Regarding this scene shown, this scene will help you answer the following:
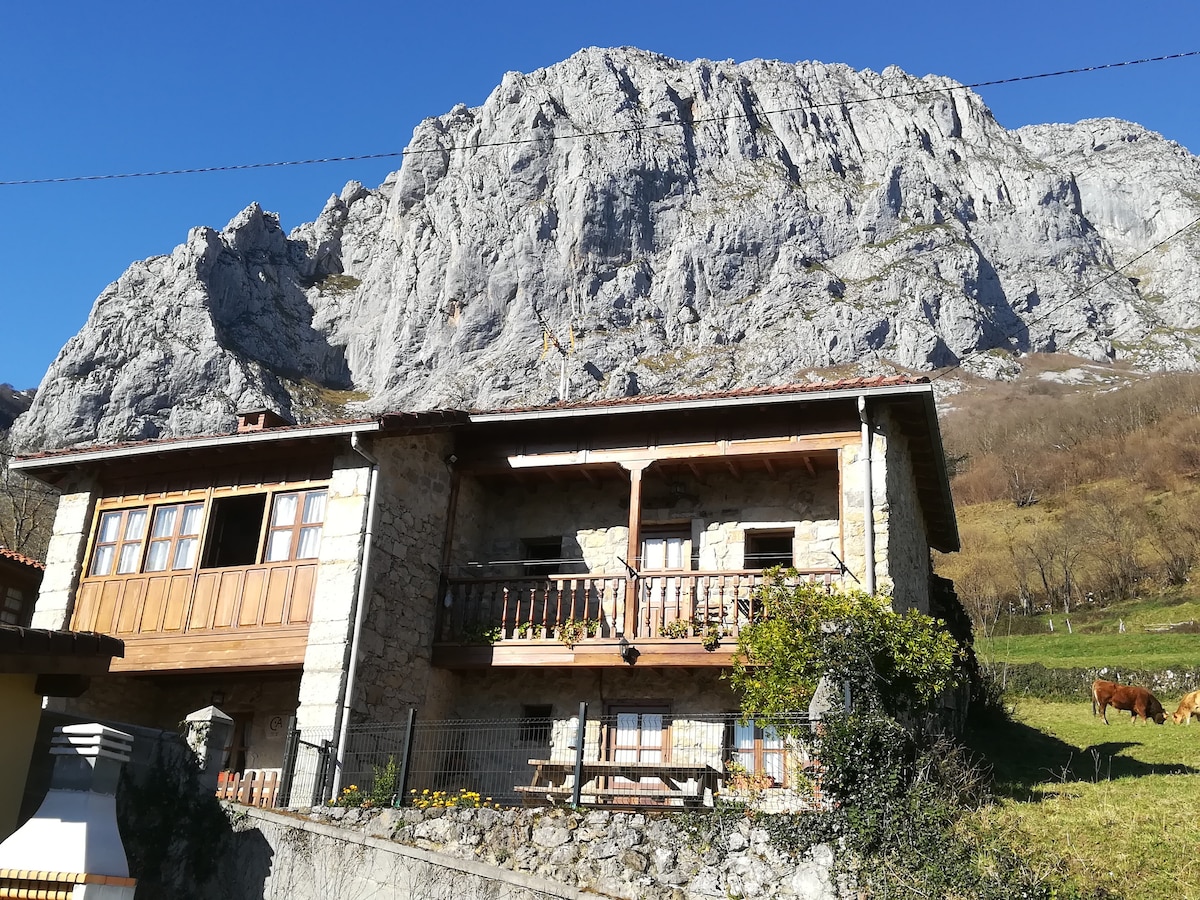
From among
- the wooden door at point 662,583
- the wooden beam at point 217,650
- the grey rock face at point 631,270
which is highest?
the grey rock face at point 631,270

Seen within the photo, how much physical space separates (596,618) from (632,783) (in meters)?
2.59

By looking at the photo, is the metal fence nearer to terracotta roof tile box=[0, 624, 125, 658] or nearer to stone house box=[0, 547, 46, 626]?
terracotta roof tile box=[0, 624, 125, 658]

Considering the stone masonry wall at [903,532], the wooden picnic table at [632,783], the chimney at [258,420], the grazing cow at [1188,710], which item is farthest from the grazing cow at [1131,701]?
the chimney at [258,420]

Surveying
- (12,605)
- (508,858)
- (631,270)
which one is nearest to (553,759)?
(508,858)

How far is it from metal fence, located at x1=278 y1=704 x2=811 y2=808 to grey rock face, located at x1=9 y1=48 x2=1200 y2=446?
6561 cm

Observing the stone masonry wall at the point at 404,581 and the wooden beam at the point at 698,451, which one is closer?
the stone masonry wall at the point at 404,581

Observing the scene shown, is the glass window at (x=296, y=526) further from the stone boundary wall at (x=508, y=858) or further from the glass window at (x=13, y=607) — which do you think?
the glass window at (x=13, y=607)

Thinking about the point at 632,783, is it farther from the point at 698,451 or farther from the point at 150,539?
the point at 150,539

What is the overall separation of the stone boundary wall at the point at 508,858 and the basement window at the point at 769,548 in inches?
215

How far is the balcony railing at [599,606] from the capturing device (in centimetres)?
1363

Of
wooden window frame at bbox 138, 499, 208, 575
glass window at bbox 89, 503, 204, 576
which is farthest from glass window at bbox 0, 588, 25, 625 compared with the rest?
wooden window frame at bbox 138, 499, 208, 575

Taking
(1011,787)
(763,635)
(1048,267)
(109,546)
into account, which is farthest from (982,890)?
(1048,267)

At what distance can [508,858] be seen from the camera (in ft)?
34.2

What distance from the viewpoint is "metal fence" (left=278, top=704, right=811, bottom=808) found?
38.4ft
